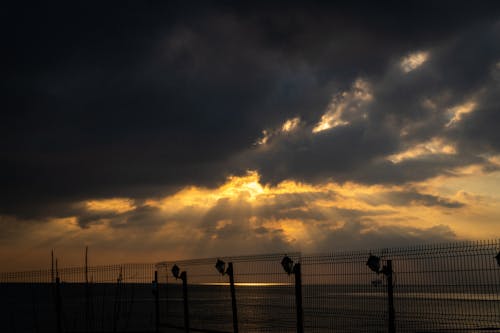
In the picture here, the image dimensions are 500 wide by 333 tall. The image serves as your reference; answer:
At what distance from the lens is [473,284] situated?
10836 mm

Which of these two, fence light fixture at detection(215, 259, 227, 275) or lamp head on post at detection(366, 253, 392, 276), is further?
fence light fixture at detection(215, 259, 227, 275)

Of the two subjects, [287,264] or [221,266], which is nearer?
[287,264]

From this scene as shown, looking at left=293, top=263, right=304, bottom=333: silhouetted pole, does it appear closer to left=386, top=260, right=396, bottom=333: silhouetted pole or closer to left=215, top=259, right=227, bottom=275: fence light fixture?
left=386, top=260, right=396, bottom=333: silhouetted pole

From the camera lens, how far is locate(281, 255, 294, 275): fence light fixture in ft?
45.3

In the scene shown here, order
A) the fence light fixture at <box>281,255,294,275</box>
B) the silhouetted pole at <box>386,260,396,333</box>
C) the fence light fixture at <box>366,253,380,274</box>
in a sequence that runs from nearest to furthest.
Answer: the silhouetted pole at <box>386,260,396,333</box>
the fence light fixture at <box>366,253,380,274</box>
the fence light fixture at <box>281,255,294,275</box>

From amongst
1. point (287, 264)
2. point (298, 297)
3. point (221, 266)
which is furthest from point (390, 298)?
point (221, 266)

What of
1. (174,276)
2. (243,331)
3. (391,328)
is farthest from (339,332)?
(391,328)

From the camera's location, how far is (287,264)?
13828 millimetres

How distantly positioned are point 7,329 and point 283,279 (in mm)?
24718

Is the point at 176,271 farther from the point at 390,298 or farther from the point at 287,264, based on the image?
the point at 390,298

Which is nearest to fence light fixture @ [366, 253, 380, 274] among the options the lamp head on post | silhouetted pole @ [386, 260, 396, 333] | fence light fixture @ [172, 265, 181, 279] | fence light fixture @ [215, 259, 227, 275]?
the lamp head on post

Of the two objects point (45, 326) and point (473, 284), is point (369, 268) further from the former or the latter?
point (45, 326)

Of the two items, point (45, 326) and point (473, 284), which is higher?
point (473, 284)

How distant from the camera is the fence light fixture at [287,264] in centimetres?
1382
